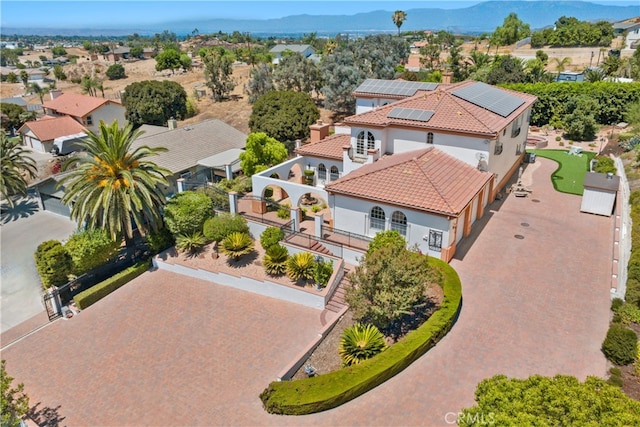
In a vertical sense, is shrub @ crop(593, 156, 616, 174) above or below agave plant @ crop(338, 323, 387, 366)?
above

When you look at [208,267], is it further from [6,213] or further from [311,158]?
[6,213]

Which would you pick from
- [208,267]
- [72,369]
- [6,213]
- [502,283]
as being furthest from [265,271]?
[6,213]

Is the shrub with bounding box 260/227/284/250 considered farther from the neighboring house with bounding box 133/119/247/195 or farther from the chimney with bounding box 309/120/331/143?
the chimney with bounding box 309/120/331/143

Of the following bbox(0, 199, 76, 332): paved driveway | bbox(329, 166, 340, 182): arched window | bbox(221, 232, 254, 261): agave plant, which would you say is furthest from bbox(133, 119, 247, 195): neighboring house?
bbox(0, 199, 76, 332): paved driveway

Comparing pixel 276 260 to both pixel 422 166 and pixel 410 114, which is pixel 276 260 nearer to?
pixel 422 166

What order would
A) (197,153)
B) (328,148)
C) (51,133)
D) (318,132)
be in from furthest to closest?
1. (51,133)
2. (197,153)
3. (318,132)
4. (328,148)

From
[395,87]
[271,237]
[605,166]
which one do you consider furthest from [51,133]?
[605,166]
